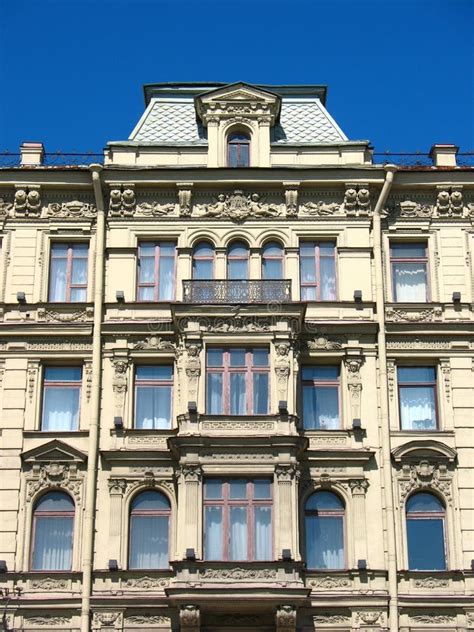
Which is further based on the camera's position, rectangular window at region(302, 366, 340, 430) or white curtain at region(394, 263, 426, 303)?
white curtain at region(394, 263, 426, 303)

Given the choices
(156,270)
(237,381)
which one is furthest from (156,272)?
(237,381)

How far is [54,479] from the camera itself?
3186cm

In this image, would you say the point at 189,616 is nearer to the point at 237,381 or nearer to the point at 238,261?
the point at 237,381

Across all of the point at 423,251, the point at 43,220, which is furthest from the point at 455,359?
the point at 43,220

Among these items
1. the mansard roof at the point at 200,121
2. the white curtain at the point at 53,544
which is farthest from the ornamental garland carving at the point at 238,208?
the white curtain at the point at 53,544

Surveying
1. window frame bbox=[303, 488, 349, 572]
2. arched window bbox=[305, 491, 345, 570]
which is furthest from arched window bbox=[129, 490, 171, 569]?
arched window bbox=[305, 491, 345, 570]

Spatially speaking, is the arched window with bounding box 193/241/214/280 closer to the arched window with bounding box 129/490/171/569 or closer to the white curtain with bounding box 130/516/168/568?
the arched window with bounding box 129/490/171/569

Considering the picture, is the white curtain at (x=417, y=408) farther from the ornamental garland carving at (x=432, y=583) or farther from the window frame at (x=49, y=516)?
the window frame at (x=49, y=516)

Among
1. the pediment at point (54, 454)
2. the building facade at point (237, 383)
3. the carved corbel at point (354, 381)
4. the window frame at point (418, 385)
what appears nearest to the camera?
the building facade at point (237, 383)

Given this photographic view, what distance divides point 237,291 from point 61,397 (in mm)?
5685

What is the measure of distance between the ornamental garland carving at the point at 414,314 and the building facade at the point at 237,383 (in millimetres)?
53

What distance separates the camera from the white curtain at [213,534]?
3052cm

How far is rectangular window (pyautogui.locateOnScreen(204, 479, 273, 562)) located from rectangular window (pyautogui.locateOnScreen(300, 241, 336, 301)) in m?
6.04

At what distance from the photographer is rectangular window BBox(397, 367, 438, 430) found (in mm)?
33031
